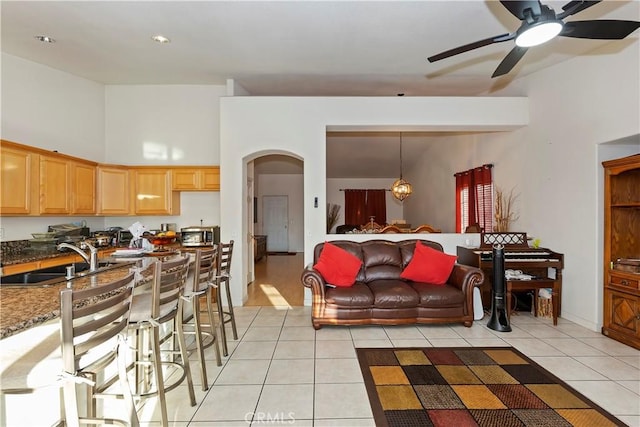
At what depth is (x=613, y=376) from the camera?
Result: 8.95ft

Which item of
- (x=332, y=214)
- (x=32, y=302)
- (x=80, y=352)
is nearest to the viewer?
(x=80, y=352)

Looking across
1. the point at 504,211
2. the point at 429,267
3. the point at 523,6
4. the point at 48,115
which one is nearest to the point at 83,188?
the point at 48,115

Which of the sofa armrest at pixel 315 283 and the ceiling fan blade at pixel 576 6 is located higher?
the ceiling fan blade at pixel 576 6

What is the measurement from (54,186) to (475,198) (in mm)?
6784

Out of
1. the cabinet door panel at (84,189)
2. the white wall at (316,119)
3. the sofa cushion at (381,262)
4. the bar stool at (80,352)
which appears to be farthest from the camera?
the white wall at (316,119)

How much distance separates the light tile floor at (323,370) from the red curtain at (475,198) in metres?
2.14

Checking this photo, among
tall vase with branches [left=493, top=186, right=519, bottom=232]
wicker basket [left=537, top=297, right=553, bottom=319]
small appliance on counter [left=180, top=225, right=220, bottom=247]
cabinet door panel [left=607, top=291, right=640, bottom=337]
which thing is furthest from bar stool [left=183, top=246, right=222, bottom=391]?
tall vase with branches [left=493, top=186, right=519, bottom=232]

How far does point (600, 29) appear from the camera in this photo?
2301 mm

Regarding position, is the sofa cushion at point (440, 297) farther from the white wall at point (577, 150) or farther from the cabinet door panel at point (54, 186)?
the cabinet door panel at point (54, 186)

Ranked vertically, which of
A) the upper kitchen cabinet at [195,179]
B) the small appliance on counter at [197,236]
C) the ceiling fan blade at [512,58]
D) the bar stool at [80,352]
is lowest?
the bar stool at [80,352]

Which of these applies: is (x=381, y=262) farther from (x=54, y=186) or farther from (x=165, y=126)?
(x=54, y=186)

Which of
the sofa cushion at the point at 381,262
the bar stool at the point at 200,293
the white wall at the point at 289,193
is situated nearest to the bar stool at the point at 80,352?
the bar stool at the point at 200,293

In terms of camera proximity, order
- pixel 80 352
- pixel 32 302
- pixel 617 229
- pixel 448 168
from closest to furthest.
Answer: pixel 80 352 < pixel 32 302 < pixel 617 229 < pixel 448 168

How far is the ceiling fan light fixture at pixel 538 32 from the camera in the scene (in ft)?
6.96
